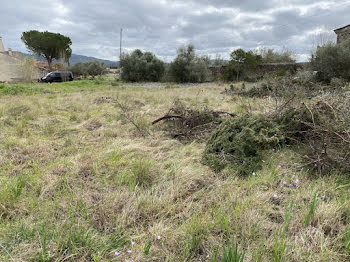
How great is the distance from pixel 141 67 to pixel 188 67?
5.80 m

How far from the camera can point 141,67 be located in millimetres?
25000

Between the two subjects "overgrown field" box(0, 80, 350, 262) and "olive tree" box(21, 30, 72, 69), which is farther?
"olive tree" box(21, 30, 72, 69)

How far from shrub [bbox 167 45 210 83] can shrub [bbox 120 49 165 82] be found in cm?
196

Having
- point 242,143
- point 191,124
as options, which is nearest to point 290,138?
point 242,143

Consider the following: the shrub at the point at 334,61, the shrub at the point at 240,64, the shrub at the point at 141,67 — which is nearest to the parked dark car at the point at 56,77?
the shrub at the point at 141,67

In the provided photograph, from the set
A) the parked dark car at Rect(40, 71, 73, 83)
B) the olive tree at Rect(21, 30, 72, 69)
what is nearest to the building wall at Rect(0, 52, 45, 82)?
the parked dark car at Rect(40, 71, 73, 83)

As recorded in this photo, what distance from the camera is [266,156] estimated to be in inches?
111

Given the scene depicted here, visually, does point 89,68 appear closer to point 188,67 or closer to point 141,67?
point 141,67

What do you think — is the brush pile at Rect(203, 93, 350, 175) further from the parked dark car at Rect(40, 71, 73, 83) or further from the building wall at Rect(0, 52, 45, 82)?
the building wall at Rect(0, 52, 45, 82)

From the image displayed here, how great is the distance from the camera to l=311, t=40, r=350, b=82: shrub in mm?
11828

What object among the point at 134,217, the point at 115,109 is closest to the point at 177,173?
the point at 134,217

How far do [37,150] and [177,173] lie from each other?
227 cm

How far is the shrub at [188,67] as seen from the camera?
23016 millimetres

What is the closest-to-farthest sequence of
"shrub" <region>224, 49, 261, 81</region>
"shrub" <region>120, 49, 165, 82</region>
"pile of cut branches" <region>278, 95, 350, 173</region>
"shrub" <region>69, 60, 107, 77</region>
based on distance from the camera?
"pile of cut branches" <region>278, 95, 350, 173</region>, "shrub" <region>224, 49, 261, 81</region>, "shrub" <region>120, 49, 165, 82</region>, "shrub" <region>69, 60, 107, 77</region>
